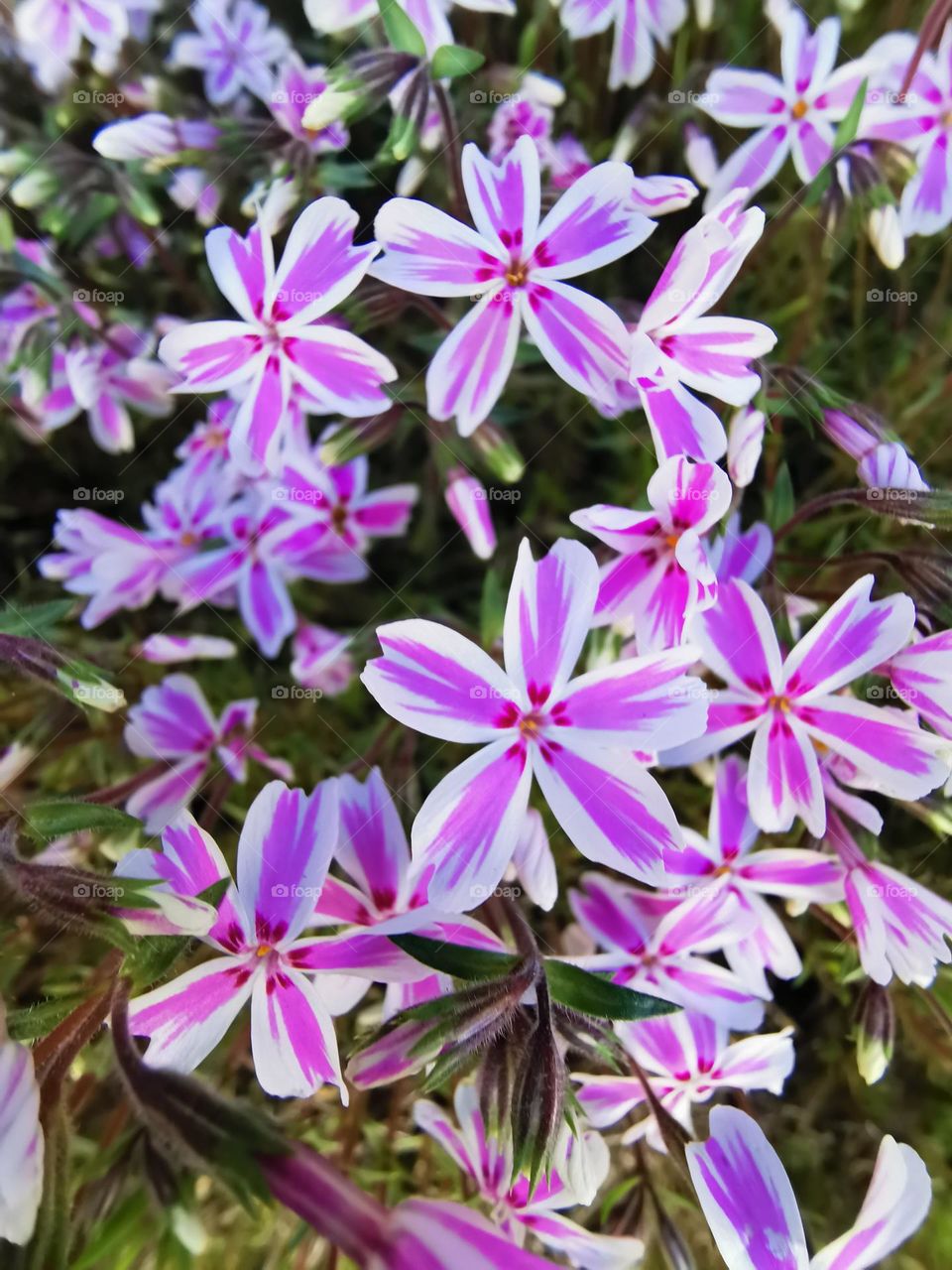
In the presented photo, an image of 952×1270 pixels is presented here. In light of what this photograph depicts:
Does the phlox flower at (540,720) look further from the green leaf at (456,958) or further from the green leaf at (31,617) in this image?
the green leaf at (31,617)

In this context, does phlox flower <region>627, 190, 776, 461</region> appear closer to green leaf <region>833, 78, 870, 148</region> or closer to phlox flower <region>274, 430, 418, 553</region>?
green leaf <region>833, 78, 870, 148</region>

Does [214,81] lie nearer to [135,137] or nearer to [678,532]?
[135,137]

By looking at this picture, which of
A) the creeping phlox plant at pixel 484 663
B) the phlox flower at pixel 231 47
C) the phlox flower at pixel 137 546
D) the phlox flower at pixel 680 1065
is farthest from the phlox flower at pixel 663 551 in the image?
the phlox flower at pixel 231 47

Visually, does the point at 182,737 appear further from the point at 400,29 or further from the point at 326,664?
the point at 400,29

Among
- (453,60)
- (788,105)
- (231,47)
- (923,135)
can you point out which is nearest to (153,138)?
(231,47)

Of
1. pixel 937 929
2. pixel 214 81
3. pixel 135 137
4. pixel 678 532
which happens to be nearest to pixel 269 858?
pixel 678 532

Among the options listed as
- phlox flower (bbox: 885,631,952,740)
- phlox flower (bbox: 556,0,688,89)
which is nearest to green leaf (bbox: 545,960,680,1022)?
phlox flower (bbox: 885,631,952,740)
